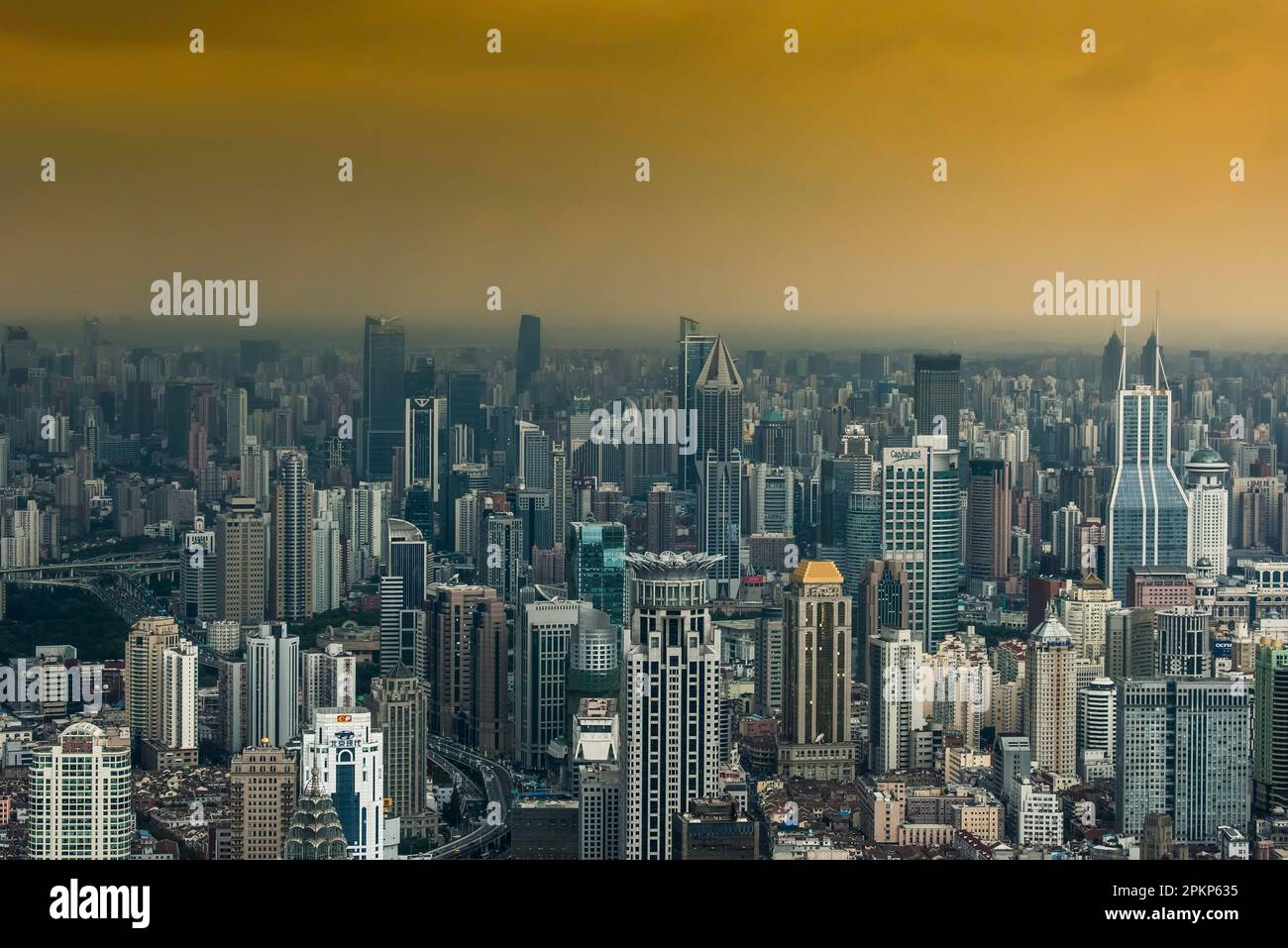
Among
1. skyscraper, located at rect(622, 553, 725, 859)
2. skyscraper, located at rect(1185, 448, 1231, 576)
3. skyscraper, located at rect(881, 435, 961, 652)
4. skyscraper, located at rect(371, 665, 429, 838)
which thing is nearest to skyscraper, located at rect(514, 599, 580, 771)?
skyscraper, located at rect(622, 553, 725, 859)

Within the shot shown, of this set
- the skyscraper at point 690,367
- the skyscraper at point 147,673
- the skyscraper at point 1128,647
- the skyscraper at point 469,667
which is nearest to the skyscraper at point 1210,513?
the skyscraper at point 1128,647

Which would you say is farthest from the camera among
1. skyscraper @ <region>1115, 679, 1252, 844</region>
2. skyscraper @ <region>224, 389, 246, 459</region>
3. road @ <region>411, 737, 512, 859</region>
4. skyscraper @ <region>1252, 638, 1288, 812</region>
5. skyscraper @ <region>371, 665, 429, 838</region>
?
skyscraper @ <region>224, 389, 246, 459</region>

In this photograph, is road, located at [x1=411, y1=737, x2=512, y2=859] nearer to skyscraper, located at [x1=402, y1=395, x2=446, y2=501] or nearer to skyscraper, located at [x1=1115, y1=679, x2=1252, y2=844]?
skyscraper, located at [x1=402, y1=395, x2=446, y2=501]

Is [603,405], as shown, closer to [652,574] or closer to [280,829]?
[652,574]

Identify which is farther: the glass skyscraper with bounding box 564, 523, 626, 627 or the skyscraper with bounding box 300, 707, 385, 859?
the glass skyscraper with bounding box 564, 523, 626, 627

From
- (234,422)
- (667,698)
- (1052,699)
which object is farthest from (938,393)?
(234,422)
